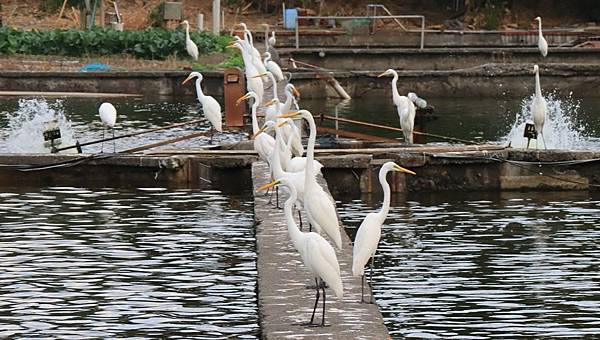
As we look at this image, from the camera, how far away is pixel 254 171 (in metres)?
20.6

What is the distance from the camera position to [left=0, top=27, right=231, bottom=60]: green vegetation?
42.9m

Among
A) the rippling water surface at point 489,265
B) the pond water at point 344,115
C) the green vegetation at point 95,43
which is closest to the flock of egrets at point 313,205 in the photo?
the rippling water surface at point 489,265

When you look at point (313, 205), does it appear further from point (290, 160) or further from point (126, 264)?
point (290, 160)

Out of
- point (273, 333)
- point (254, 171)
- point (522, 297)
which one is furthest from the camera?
point (254, 171)

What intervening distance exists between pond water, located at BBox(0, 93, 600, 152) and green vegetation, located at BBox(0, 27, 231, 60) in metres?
4.54

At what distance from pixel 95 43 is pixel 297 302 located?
102 ft

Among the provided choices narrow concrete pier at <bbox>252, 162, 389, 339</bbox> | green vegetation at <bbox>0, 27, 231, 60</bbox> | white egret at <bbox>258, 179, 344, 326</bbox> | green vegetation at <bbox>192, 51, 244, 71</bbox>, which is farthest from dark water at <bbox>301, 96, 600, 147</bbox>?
white egret at <bbox>258, 179, 344, 326</bbox>

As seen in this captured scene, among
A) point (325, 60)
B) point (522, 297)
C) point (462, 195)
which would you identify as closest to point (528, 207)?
point (462, 195)

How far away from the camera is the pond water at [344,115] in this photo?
1067 inches

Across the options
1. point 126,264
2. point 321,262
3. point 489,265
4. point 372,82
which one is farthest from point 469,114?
point 321,262

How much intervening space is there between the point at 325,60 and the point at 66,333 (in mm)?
31494

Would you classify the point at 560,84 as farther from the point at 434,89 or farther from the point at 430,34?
the point at 430,34

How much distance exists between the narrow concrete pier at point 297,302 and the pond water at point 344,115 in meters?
11.0

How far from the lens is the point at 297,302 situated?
12852 millimetres
